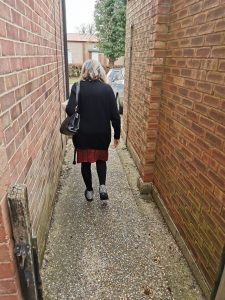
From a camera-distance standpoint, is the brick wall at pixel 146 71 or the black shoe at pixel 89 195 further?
the black shoe at pixel 89 195

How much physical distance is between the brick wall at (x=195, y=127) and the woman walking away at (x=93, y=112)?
558mm

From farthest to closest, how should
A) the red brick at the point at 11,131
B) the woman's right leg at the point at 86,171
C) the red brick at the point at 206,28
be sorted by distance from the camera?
the woman's right leg at the point at 86,171 → the red brick at the point at 206,28 → the red brick at the point at 11,131

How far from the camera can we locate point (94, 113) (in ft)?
9.79

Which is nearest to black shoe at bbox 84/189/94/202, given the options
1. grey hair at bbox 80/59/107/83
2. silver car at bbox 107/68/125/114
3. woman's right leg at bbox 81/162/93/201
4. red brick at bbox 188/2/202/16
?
woman's right leg at bbox 81/162/93/201

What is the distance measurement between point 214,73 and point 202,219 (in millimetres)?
1198

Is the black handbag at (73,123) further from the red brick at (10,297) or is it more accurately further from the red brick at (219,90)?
the red brick at (10,297)

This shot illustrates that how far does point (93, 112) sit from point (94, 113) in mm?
17

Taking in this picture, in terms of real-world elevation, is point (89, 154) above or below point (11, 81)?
below

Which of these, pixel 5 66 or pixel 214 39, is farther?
pixel 214 39

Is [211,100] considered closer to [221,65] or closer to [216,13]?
[221,65]

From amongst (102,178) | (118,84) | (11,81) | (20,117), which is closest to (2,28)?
(11,81)

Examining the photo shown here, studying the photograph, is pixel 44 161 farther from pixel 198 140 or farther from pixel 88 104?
pixel 198 140

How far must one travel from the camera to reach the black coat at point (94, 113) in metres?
2.93

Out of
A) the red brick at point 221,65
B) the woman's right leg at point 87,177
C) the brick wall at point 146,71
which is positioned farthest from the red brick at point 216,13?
the woman's right leg at point 87,177
